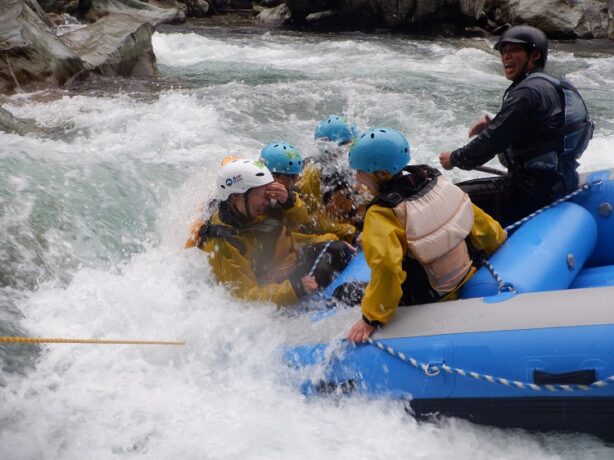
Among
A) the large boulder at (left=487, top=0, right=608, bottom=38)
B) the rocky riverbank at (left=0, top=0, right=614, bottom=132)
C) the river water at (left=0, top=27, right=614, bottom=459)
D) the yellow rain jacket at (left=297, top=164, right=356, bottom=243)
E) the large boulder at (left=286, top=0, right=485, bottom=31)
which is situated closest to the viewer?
the river water at (left=0, top=27, right=614, bottom=459)

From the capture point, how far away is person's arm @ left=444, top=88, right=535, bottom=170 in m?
3.56

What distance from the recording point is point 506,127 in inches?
143

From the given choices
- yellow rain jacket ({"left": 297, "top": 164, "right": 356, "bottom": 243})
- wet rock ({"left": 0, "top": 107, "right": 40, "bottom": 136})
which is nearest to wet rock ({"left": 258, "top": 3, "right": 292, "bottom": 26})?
wet rock ({"left": 0, "top": 107, "right": 40, "bottom": 136})

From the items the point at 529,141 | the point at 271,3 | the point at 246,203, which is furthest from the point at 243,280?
the point at 271,3

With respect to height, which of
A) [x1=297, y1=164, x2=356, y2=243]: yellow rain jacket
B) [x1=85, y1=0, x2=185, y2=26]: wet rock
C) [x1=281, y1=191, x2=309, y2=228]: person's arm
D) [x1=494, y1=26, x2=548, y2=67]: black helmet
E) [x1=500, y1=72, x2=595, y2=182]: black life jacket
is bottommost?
[x1=85, y1=0, x2=185, y2=26]: wet rock

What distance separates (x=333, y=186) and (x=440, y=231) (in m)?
1.68

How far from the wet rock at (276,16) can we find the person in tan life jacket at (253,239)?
64.4 ft

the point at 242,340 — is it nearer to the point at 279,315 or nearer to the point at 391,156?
the point at 279,315

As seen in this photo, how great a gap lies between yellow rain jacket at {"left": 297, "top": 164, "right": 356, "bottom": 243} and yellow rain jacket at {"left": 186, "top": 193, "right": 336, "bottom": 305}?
57 cm

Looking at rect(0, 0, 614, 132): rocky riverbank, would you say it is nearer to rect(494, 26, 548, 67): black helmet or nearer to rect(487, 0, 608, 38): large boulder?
rect(487, 0, 608, 38): large boulder

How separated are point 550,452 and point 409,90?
28.8 feet

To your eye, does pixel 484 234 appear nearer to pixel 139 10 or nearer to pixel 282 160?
pixel 282 160

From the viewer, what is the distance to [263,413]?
10.6 feet

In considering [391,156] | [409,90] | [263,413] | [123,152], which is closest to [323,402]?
[263,413]
